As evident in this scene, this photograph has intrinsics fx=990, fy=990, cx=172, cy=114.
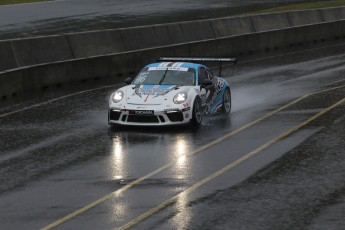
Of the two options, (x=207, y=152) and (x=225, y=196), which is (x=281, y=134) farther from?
(x=225, y=196)

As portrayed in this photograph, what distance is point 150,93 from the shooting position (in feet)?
69.4

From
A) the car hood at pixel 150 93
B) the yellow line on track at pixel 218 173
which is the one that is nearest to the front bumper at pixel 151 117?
the car hood at pixel 150 93

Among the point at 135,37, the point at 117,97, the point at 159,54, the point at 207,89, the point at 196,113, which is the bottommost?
the point at 159,54

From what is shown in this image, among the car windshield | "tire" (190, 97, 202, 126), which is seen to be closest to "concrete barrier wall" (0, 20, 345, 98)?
the car windshield

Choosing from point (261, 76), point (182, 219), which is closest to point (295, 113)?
point (261, 76)

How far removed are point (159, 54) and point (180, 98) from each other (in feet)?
38.7

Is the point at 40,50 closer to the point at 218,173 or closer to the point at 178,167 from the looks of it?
the point at 178,167

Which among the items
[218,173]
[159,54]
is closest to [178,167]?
[218,173]

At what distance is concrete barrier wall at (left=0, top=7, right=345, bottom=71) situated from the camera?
28.6 m

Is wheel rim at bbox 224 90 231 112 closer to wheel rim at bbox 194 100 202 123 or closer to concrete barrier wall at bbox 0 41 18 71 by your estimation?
wheel rim at bbox 194 100 202 123

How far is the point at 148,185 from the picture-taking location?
1517cm

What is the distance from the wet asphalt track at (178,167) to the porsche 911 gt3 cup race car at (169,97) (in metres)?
0.29

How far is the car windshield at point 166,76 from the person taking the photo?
2194 centimetres

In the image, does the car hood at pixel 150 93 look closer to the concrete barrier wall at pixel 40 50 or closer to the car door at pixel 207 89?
the car door at pixel 207 89
